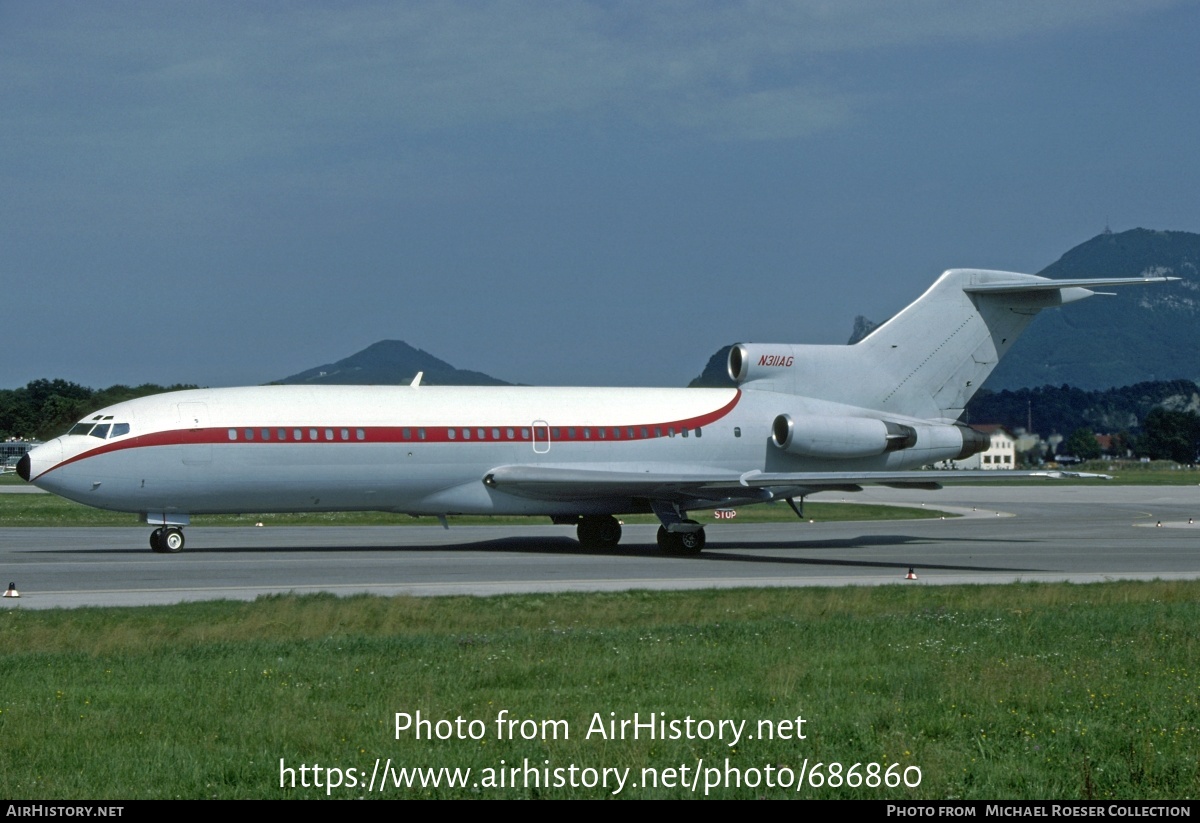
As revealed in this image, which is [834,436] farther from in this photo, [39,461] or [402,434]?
[39,461]

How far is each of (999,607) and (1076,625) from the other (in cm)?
267

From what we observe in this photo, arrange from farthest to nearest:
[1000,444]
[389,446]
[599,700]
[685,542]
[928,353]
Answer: [1000,444]
[928,353]
[685,542]
[389,446]
[599,700]

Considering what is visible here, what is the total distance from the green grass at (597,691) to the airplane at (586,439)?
10468 millimetres

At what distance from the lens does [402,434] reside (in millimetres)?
30016

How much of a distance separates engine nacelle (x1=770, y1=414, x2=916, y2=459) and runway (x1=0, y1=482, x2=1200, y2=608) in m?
2.50

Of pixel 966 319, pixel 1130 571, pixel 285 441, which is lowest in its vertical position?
pixel 1130 571

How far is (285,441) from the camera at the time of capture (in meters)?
29.1

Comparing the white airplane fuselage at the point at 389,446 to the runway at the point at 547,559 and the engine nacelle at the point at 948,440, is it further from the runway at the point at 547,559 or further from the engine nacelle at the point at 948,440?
the engine nacelle at the point at 948,440

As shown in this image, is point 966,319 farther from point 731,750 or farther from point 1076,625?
point 731,750

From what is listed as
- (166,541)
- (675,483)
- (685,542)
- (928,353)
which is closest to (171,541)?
(166,541)

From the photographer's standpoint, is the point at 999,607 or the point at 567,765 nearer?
the point at 567,765

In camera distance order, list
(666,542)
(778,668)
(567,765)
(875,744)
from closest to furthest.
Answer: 1. (567,765)
2. (875,744)
3. (778,668)
4. (666,542)

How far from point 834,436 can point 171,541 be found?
1632cm
